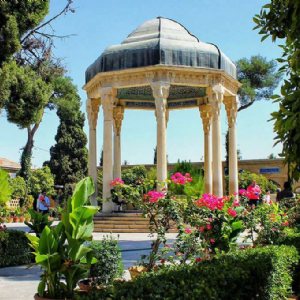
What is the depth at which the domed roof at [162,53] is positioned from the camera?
1608 centimetres

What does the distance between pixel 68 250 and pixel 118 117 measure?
15867 millimetres

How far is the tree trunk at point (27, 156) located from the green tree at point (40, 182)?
0.65m

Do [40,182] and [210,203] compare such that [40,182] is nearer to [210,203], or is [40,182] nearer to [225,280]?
[210,203]

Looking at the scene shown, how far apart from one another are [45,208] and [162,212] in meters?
12.0

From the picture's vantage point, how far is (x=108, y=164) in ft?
55.3

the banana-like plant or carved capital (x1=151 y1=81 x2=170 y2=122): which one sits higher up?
carved capital (x1=151 y1=81 x2=170 y2=122)

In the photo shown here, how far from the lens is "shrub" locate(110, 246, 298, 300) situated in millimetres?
4016

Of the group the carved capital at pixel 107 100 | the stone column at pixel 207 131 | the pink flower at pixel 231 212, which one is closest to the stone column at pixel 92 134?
the carved capital at pixel 107 100

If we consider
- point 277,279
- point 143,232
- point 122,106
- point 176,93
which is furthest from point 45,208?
point 277,279

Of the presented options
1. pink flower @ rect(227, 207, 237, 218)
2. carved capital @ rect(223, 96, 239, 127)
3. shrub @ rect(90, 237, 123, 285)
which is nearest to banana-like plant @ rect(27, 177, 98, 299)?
shrub @ rect(90, 237, 123, 285)

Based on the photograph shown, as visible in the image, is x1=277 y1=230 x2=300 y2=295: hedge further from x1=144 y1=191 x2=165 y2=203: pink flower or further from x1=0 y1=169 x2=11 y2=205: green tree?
x1=0 y1=169 x2=11 y2=205: green tree

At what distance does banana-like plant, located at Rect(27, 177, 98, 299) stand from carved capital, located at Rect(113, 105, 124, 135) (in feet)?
50.3

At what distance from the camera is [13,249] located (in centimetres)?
956

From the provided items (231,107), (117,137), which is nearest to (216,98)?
(231,107)
